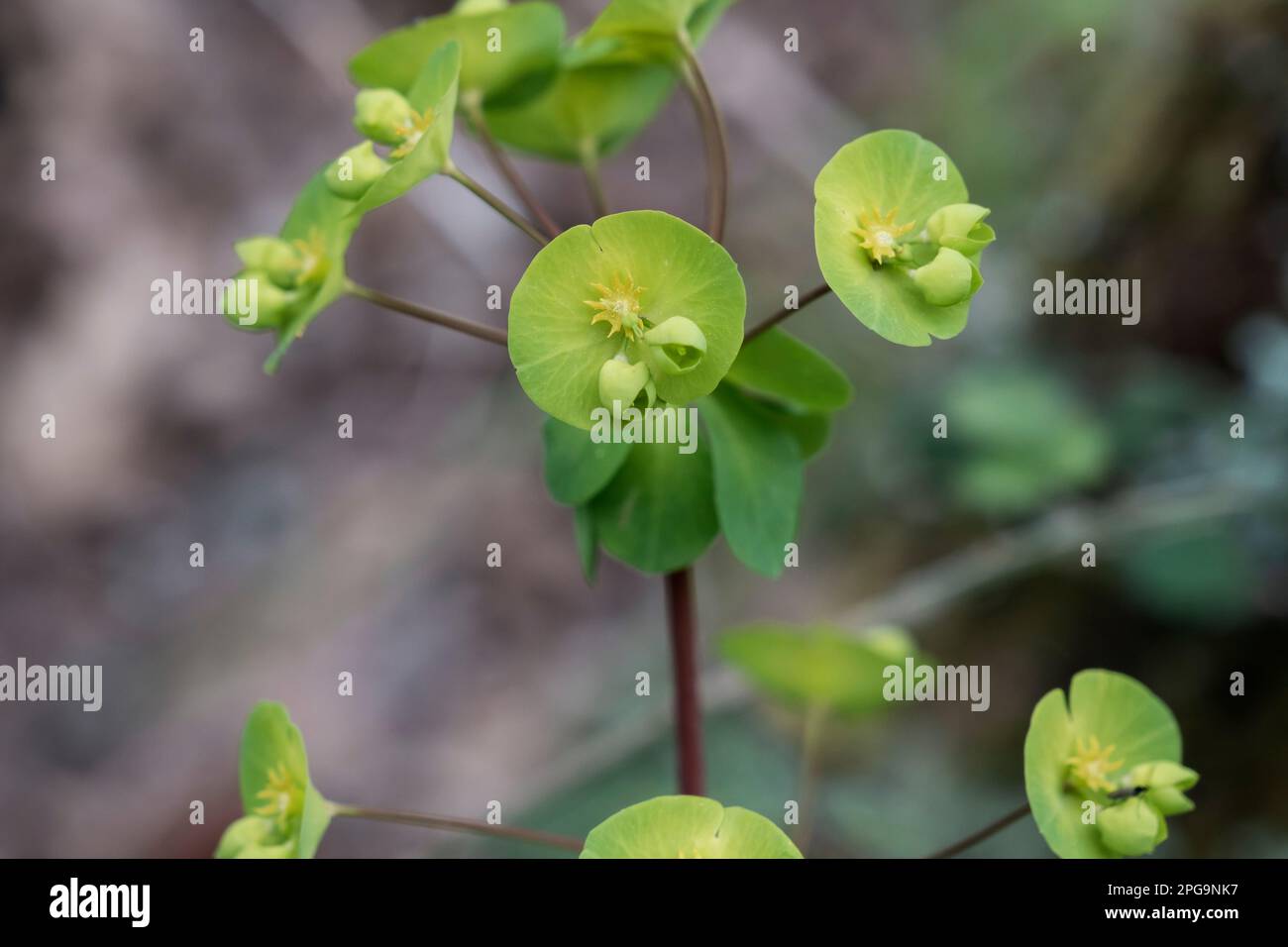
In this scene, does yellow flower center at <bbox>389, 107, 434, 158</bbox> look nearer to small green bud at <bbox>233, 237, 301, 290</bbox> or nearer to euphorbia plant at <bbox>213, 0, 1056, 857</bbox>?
euphorbia plant at <bbox>213, 0, 1056, 857</bbox>

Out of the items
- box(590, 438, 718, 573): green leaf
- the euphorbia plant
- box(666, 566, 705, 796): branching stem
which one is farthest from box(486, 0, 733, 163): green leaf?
box(666, 566, 705, 796): branching stem

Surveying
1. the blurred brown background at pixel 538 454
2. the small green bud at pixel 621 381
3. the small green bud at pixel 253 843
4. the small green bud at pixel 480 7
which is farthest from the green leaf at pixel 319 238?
the blurred brown background at pixel 538 454

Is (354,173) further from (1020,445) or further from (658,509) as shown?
(1020,445)

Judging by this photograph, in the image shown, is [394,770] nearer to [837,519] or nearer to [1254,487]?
[837,519]

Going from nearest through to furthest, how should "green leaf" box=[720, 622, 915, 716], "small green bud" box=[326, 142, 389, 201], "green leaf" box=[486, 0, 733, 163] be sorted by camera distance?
"small green bud" box=[326, 142, 389, 201] < "green leaf" box=[486, 0, 733, 163] < "green leaf" box=[720, 622, 915, 716]

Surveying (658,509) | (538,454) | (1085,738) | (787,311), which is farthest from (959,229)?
Answer: (538,454)

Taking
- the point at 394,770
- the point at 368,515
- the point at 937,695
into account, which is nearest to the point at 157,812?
the point at 394,770
